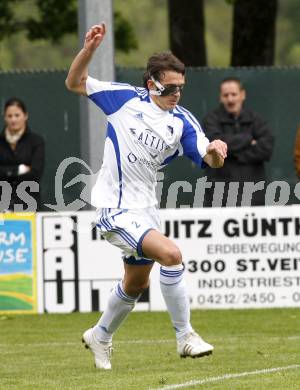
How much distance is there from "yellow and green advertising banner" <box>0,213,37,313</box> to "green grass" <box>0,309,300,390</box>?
20 cm

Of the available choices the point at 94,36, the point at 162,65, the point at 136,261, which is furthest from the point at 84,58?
the point at 136,261

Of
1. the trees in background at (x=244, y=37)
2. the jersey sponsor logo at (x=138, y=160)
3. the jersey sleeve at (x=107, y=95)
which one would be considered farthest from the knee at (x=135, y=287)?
the trees in background at (x=244, y=37)

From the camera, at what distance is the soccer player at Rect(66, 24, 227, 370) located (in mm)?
9469

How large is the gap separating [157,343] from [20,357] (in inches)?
52.6

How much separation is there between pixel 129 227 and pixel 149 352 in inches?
73.6

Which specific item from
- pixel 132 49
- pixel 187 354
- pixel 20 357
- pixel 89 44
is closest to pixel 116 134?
pixel 89 44

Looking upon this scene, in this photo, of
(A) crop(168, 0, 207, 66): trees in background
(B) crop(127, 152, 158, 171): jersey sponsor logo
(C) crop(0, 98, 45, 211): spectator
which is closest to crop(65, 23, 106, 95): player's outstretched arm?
(B) crop(127, 152, 158, 171): jersey sponsor logo

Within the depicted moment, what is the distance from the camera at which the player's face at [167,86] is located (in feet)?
31.3

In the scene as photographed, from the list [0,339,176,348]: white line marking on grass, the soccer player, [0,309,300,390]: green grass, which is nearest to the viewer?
[0,309,300,390]: green grass

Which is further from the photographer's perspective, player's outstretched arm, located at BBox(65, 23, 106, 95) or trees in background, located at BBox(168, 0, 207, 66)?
trees in background, located at BBox(168, 0, 207, 66)

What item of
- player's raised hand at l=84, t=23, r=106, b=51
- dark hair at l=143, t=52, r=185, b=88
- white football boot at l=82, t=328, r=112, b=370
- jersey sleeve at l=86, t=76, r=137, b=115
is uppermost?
player's raised hand at l=84, t=23, r=106, b=51

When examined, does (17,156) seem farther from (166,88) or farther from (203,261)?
(166,88)

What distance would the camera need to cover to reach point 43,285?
14055 mm

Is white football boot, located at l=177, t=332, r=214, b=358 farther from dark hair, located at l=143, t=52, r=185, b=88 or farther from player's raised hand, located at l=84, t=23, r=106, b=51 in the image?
player's raised hand, located at l=84, t=23, r=106, b=51
